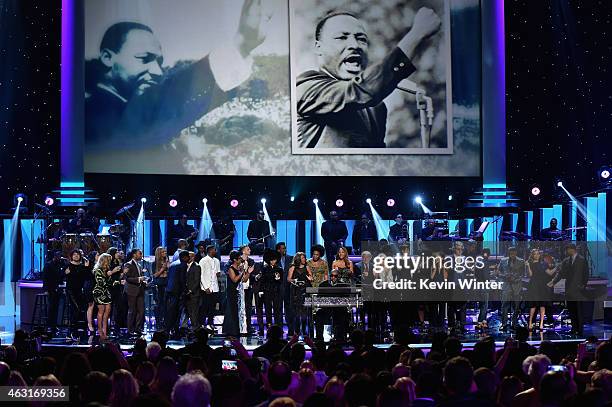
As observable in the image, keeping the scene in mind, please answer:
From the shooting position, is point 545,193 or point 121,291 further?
point 545,193

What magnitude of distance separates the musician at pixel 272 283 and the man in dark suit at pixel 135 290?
2172 mm

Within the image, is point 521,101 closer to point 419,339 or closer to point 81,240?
point 419,339

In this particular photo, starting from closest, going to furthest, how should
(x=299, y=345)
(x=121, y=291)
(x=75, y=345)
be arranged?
(x=299, y=345), (x=75, y=345), (x=121, y=291)

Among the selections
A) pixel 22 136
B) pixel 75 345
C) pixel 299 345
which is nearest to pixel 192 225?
pixel 22 136

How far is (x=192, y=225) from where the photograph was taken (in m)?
21.9

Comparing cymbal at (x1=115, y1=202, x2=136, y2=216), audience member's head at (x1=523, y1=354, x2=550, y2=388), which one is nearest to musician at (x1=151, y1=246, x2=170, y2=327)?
cymbal at (x1=115, y1=202, x2=136, y2=216)

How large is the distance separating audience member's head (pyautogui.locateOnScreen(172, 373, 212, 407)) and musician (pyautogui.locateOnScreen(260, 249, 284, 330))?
36.0 ft

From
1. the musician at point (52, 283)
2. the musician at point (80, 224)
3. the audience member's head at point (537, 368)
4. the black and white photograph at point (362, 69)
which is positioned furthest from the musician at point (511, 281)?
the audience member's head at point (537, 368)

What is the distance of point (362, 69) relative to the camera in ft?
72.5

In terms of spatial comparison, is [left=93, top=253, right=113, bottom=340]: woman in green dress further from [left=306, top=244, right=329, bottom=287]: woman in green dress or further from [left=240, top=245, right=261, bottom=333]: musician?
[left=306, top=244, right=329, bottom=287]: woman in green dress

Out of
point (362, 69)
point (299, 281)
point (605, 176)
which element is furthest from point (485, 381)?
point (362, 69)

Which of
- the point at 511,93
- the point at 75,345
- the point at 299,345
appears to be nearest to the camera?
the point at 299,345

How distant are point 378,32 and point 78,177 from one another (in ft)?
26.1

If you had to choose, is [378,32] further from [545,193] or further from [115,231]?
[115,231]
